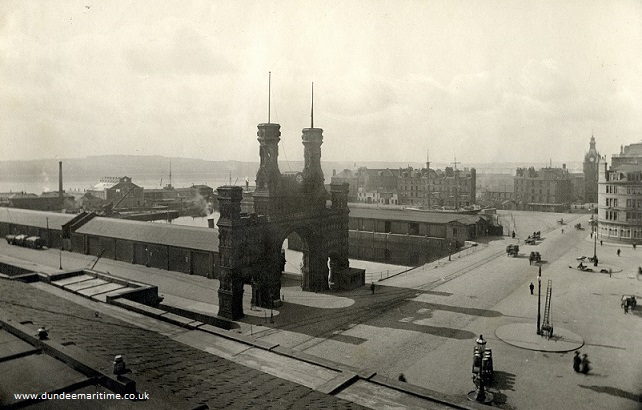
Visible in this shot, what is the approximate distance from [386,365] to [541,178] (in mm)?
110862

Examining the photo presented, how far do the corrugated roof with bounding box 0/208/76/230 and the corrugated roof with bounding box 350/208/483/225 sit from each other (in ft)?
142

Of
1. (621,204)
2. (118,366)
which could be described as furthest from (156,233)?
(621,204)

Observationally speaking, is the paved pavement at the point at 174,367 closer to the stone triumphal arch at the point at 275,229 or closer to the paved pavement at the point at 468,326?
the paved pavement at the point at 468,326

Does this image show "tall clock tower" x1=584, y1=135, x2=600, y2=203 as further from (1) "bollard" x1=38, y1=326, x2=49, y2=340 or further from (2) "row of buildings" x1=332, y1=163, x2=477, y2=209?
(1) "bollard" x1=38, y1=326, x2=49, y2=340

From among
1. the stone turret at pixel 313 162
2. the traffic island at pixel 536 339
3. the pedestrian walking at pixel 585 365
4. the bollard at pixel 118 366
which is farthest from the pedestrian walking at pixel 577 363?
the stone turret at pixel 313 162

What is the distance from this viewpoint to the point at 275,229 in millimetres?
36344

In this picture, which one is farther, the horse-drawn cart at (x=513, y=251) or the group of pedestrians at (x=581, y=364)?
the horse-drawn cart at (x=513, y=251)

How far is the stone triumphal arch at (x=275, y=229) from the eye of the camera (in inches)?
1298

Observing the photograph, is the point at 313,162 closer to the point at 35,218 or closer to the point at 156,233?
the point at 156,233

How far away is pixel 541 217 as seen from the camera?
99875 mm

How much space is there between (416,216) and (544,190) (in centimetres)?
6219

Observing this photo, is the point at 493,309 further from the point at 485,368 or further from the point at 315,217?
the point at 315,217

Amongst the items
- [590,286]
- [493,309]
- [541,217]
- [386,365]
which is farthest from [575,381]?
[541,217]

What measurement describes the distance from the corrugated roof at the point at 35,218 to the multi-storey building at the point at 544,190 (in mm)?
101800
